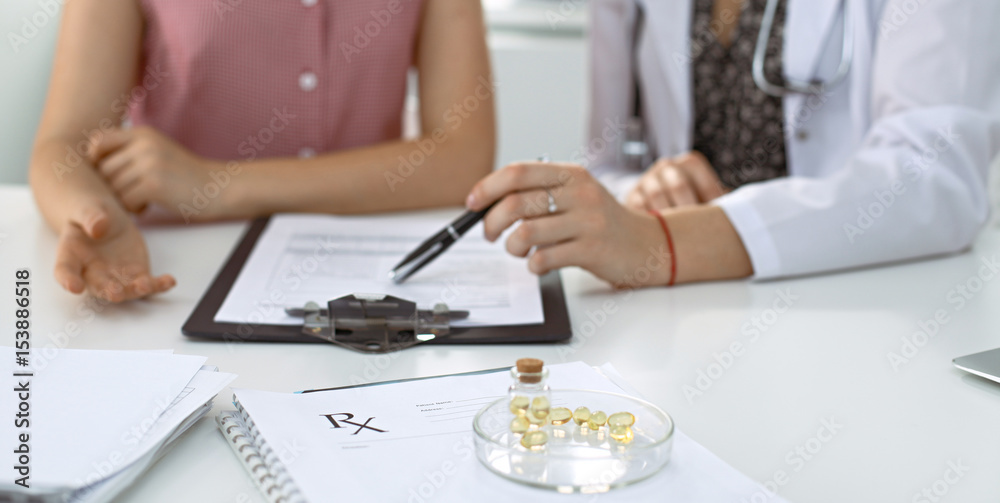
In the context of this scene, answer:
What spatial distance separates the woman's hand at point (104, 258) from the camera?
2.52 feet

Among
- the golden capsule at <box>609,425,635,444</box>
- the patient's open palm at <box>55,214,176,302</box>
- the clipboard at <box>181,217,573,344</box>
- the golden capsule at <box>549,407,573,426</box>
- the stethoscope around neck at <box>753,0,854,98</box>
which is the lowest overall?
the clipboard at <box>181,217,573,344</box>

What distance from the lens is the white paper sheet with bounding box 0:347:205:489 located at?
1.49 ft

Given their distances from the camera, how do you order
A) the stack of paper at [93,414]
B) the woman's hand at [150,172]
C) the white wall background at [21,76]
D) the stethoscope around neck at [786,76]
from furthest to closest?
1. the white wall background at [21,76]
2. the stethoscope around neck at [786,76]
3. the woman's hand at [150,172]
4. the stack of paper at [93,414]

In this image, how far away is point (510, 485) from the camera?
0.46 meters

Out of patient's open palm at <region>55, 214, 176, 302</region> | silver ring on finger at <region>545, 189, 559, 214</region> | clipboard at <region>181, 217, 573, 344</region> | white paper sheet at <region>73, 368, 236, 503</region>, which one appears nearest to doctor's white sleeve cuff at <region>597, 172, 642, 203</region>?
silver ring on finger at <region>545, 189, 559, 214</region>

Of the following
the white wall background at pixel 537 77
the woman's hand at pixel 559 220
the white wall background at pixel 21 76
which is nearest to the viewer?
the woman's hand at pixel 559 220

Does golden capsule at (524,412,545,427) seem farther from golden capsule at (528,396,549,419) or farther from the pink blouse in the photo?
the pink blouse

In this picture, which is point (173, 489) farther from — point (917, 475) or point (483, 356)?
point (917, 475)

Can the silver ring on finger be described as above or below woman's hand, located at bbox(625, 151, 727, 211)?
above

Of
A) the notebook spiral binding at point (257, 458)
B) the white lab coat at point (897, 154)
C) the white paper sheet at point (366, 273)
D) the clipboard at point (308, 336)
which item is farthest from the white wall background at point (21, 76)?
the white lab coat at point (897, 154)

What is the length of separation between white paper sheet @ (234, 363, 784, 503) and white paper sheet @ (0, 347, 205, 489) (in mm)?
58

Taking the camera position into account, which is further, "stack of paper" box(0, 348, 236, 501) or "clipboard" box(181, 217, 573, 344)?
"clipboard" box(181, 217, 573, 344)

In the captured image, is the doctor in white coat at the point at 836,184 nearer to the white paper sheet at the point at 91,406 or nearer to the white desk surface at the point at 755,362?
the white desk surface at the point at 755,362

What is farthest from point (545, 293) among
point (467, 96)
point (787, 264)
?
point (467, 96)
